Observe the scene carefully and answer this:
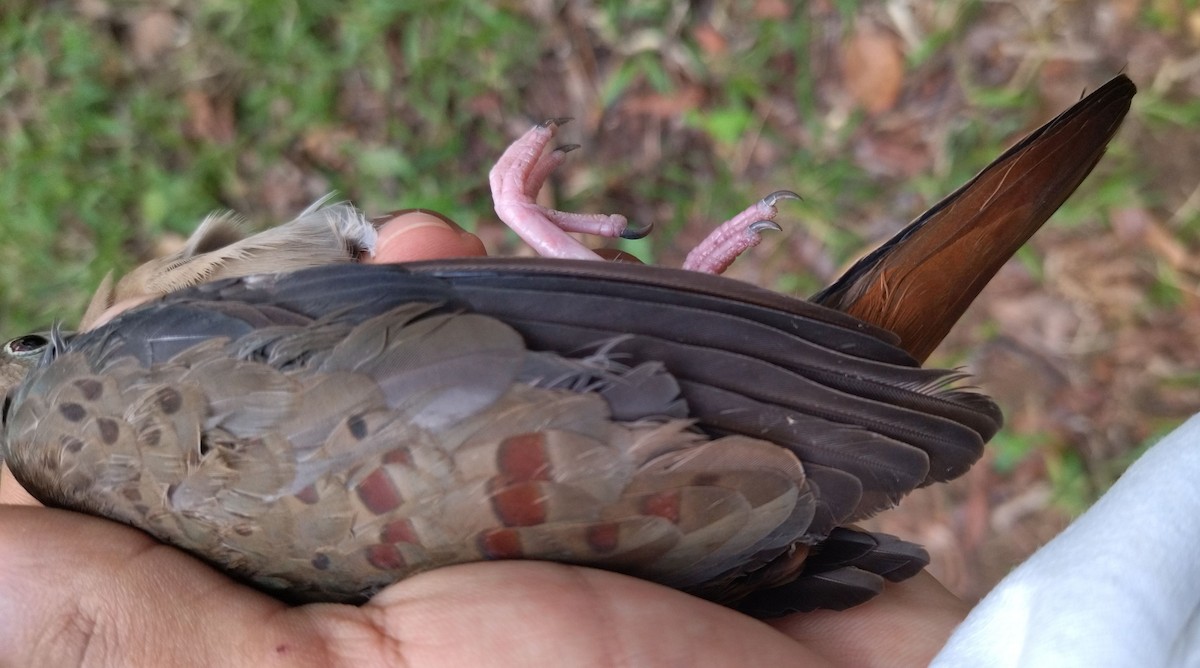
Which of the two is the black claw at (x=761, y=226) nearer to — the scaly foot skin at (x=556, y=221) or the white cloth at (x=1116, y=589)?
the scaly foot skin at (x=556, y=221)

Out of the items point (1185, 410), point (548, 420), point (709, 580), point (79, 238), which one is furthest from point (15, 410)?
point (1185, 410)

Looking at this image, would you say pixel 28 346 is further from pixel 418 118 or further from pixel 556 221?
pixel 418 118

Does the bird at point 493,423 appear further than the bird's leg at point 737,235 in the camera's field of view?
No

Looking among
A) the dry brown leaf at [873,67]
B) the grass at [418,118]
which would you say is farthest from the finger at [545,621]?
the dry brown leaf at [873,67]

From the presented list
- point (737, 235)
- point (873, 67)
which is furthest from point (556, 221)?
point (873, 67)

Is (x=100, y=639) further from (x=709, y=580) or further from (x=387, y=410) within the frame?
(x=709, y=580)

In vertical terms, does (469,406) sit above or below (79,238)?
above

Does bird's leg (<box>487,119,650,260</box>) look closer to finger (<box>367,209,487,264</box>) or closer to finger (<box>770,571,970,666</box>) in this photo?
finger (<box>367,209,487,264</box>)
